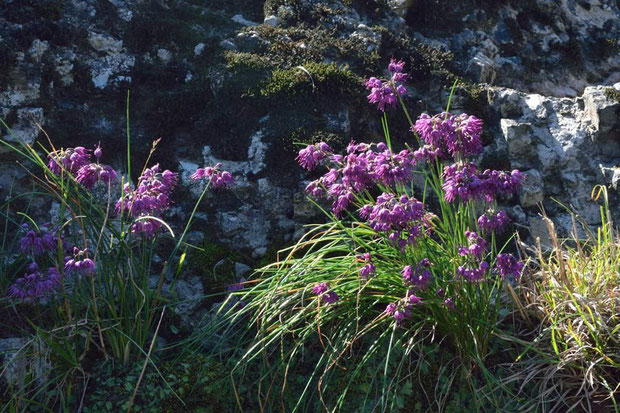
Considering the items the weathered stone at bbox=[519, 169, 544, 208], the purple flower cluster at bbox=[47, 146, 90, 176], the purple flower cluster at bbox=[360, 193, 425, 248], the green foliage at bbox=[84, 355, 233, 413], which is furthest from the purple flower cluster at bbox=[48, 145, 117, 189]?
the weathered stone at bbox=[519, 169, 544, 208]

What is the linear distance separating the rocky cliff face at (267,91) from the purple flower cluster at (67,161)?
1.04 m

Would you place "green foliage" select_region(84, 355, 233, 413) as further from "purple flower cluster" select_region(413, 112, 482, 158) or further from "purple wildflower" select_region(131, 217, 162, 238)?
"purple flower cluster" select_region(413, 112, 482, 158)

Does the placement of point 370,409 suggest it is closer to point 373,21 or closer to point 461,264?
point 461,264

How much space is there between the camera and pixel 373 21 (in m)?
5.75

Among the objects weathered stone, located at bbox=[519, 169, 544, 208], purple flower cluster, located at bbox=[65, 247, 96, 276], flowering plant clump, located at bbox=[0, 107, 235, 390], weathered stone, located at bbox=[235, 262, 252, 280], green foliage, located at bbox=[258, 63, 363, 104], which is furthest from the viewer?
green foliage, located at bbox=[258, 63, 363, 104]

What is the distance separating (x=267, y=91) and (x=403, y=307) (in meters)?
2.15

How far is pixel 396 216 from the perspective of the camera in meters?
3.31

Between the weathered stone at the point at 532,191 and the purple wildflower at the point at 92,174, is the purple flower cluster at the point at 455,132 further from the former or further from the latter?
the purple wildflower at the point at 92,174

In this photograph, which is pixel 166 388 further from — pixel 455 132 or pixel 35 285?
pixel 455 132

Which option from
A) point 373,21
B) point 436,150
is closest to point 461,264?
point 436,150

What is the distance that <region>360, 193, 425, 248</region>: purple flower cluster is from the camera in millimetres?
3314

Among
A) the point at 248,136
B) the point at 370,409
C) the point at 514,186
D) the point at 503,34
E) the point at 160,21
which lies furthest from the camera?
the point at 503,34

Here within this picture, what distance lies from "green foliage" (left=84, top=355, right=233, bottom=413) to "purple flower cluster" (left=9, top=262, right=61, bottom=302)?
54cm

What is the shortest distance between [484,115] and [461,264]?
5.74 feet
